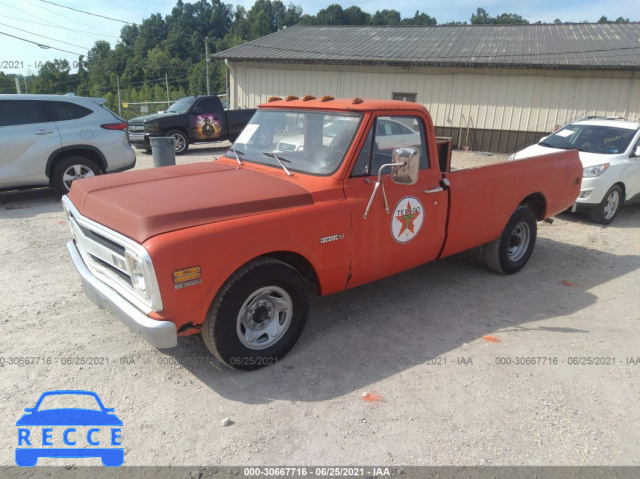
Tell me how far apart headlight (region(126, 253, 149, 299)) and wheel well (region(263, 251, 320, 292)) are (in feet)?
2.99

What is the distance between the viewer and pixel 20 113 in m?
8.07

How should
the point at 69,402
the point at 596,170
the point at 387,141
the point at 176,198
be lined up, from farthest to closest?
1. the point at 596,170
2. the point at 387,141
3. the point at 176,198
4. the point at 69,402

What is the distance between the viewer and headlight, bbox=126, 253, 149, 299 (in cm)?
301

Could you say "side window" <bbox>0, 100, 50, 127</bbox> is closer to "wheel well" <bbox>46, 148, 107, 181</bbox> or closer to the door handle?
"wheel well" <bbox>46, 148, 107, 181</bbox>

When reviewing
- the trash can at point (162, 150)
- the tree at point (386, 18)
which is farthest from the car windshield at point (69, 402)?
the tree at point (386, 18)

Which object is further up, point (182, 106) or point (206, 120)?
point (182, 106)

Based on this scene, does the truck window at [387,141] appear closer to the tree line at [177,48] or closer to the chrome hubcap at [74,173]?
the chrome hubcap at [74,173]

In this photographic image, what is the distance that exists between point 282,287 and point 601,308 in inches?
140

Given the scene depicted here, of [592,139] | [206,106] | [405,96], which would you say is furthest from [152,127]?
[592,139]

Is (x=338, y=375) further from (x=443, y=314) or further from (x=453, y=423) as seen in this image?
(x=443, y=314)

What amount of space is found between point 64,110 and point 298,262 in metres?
6.85

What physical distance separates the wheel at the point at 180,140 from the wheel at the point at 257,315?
40.5 feet

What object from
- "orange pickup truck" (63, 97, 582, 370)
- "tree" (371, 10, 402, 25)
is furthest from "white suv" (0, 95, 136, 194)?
"tree" (371, 10, 402, 25)

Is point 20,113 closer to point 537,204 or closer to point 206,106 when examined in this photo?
point 206,106
